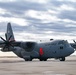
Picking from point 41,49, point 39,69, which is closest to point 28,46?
point 41,49

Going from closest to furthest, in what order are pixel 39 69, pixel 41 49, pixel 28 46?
pixel 39 69 → pixel 41 49 → pixel 28 46

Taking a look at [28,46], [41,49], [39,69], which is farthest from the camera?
[28,46]

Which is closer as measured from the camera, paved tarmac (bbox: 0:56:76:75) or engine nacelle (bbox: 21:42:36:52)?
paved tarmac (bbox: 0:56:76:75)

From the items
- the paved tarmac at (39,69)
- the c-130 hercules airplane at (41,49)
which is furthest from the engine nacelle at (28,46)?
the paved tarmac at (39,69)

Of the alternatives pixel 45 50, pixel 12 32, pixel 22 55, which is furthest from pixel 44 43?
pixel 12 32

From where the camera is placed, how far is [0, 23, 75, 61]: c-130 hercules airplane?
50.6m

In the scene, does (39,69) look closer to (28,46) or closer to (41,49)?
(41,49)

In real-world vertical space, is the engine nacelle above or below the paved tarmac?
above

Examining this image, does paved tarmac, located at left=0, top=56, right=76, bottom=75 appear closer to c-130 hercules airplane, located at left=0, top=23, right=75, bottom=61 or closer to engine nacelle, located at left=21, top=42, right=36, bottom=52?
c-130 hercules airplane, located at left=0, top=23, right=75, bottom=61

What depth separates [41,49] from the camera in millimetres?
53000

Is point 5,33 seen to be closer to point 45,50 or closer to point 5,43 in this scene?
point 5,43

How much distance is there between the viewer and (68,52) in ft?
165

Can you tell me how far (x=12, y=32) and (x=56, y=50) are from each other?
18107 millimetres

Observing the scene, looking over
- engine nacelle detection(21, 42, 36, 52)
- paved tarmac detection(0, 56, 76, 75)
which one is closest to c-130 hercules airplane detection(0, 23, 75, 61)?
engine nacelle detection(21, 42, 36, 52)
